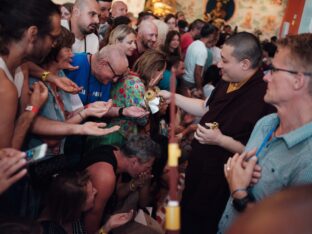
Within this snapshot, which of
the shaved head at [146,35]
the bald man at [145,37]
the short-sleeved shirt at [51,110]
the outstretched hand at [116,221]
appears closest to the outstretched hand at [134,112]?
the short-sleeved shirt at [51,110]

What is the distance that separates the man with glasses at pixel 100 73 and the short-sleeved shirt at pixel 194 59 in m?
2.50

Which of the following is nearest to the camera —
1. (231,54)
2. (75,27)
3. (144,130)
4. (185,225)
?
(231,54)

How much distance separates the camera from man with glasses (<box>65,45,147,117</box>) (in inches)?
95.1

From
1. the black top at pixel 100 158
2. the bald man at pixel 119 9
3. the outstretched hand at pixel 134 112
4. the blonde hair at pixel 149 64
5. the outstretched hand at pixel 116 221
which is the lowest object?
the outstretched hand at pixel 116 221

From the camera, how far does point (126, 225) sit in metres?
2.28

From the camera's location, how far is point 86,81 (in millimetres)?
2480

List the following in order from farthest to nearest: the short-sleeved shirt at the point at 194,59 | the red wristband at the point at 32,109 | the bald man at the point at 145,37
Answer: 1. the short-sleeved shirt at the point at 194,59
2. the bald man at the point at 145,37
3. the red wristband at the point at 32,109

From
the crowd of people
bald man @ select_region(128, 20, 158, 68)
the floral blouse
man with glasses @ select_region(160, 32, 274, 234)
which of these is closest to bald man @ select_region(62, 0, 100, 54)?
the crowd of people

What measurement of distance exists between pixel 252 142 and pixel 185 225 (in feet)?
3.69

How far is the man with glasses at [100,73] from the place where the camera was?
2416 millimetres

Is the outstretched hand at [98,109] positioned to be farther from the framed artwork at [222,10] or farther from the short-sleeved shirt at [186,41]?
the framed artwork at [222,10]

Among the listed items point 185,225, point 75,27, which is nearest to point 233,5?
point 75,27

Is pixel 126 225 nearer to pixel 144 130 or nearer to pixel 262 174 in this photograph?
pixel 144 130

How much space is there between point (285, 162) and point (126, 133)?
58.2 inches
